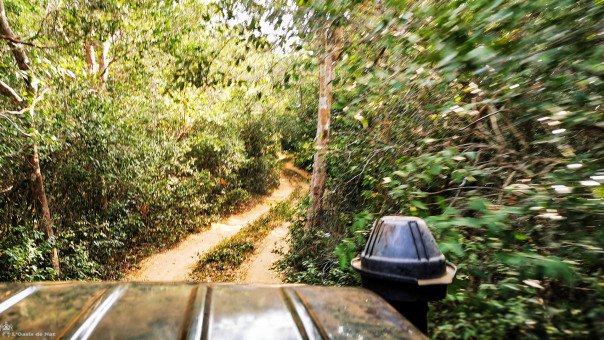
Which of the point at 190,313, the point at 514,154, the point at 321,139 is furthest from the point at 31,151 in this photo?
the point at 514,154

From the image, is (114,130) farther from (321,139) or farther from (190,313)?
(190,313)

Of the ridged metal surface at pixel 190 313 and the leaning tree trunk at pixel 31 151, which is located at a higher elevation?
the leaning tree trunk at pixel 31 151

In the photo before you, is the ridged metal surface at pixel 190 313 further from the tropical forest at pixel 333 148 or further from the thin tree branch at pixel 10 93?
the thin tree branch at pixel 10 93

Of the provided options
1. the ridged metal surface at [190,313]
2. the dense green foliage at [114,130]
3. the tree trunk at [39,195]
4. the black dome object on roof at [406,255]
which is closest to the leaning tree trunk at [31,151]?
the tree trunk at [39,195]

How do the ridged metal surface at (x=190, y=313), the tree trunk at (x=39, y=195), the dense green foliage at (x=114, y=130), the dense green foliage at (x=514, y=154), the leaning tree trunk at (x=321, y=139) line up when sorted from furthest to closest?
the leaning tree trunk at (x=321, y=139), the tree trunk at (x=39, y=195), the dense green foliage at (x=114, y=130), the dense green foliage at (x=514, y=154), the ridged metal surface at (x=190, y=313)

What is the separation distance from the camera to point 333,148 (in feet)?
20.2

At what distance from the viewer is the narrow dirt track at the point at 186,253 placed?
9859 mm

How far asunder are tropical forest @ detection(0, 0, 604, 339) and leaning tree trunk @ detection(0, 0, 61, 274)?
0.14 ft

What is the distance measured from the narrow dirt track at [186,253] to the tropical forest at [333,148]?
0.09 meters

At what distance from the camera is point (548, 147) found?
9.64 ft

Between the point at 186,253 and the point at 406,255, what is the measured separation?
38.3 ft

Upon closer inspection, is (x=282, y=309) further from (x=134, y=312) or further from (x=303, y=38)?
(x=303, y=38)

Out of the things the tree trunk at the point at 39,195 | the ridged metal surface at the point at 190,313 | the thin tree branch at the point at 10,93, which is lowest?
the ridged metal surface at the point at 190,313

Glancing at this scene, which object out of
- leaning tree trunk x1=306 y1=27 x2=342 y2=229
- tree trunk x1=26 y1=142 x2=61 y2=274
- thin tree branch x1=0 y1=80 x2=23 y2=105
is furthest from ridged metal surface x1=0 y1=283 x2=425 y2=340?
tree trunk x1=26 y1=142 x2=61 y2=274
